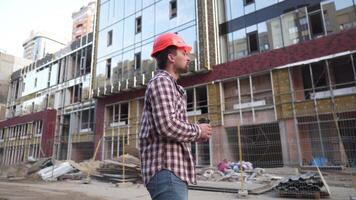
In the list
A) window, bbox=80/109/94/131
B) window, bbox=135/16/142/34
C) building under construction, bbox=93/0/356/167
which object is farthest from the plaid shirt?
window, bbox=80/109/94/131

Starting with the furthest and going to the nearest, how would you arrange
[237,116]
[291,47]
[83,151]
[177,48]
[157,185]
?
[83,151] → [237,116] → [291,47] → [177,48] → [157,185]

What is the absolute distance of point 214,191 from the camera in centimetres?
981

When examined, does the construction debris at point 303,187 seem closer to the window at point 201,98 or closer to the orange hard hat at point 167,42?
the orange hard hat at point 167,42

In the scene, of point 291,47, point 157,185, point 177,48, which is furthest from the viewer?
point 291,47

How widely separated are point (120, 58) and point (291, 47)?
1326 cm

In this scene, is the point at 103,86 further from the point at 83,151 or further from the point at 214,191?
the point at 214,191

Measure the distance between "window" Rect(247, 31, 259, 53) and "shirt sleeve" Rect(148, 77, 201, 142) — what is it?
1608 centimetres

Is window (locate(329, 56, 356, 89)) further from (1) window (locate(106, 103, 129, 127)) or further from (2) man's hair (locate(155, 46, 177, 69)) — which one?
(1) window (locate(106, 103, 129, 127))

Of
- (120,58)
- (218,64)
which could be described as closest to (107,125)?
(120,58)

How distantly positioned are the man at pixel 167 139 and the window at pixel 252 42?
16019 millimetres

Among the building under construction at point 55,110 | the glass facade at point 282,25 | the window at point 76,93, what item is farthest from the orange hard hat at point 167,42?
the window at point 76,93

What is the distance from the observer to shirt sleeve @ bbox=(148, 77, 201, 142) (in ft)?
5.90

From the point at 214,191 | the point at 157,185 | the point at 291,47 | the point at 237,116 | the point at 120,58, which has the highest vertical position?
the point at 120,58

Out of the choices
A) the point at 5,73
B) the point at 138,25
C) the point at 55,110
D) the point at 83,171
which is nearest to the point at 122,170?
the point at 83,171
